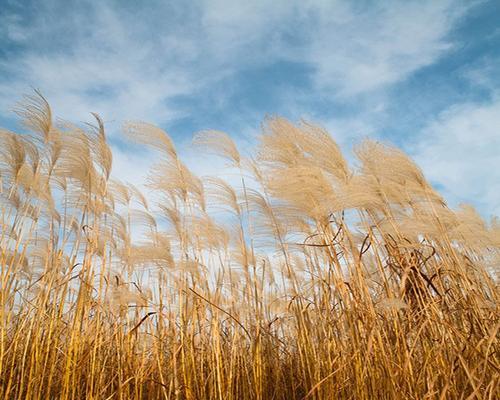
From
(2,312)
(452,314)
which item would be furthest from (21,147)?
(452,314)

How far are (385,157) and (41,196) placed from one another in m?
2.74

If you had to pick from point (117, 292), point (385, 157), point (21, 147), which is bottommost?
point (117, 292)

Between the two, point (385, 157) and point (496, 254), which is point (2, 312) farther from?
point (496, 254)

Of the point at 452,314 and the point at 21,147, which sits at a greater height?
the point at 21,147

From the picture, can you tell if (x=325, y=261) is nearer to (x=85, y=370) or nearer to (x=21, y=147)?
(x=85, y=370)

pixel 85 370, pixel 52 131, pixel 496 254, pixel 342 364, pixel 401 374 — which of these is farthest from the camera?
pixel 496 254

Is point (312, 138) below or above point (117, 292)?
above

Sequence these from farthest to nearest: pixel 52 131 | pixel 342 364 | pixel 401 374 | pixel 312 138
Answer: pixel 52 131 < pixel 312 138 < pixel 342 364 < pixel 401 374

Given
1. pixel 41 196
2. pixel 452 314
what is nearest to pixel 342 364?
pixel 452 314

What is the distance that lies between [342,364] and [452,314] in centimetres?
98

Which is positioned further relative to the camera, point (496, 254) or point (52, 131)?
point (496, 254)

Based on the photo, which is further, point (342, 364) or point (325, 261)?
point (325, 261)

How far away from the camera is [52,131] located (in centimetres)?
286

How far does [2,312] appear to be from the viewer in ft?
7.16
